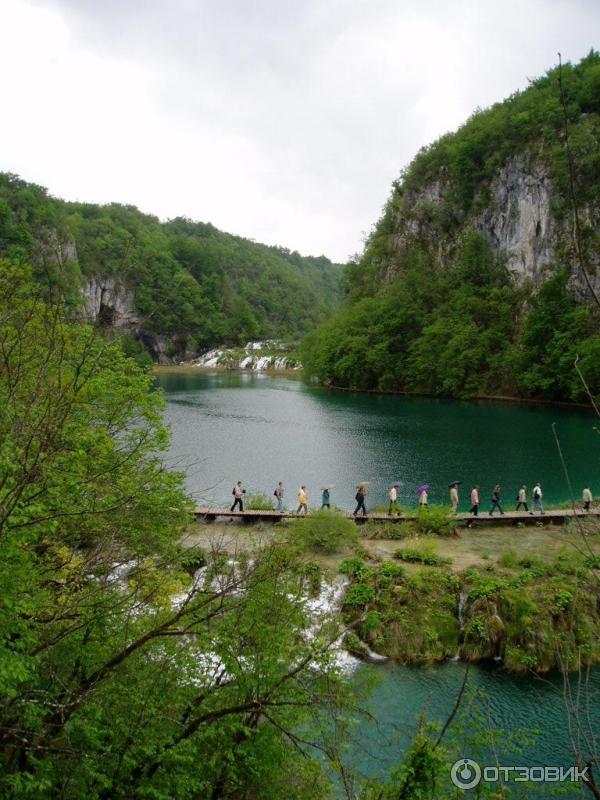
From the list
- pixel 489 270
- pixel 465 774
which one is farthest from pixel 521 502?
pixel 489 270

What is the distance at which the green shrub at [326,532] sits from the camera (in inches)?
691

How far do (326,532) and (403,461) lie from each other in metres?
14.5

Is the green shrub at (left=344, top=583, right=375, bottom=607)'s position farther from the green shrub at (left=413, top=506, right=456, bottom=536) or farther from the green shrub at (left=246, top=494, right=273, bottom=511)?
the green shrub at (left=246, top=494, right=273, bottom=511)

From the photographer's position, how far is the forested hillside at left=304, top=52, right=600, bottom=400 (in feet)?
192

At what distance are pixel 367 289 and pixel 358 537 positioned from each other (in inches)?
2941

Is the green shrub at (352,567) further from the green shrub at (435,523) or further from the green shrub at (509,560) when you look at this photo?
the green shrub at (435,523)

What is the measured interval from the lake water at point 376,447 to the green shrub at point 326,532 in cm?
340

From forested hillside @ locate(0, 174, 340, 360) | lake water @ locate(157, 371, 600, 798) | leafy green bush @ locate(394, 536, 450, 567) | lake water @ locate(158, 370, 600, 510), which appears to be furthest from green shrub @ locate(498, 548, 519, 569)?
forested hillside @ locate(0, 174, 340, 360)

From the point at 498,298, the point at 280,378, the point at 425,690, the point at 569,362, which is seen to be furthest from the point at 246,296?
the point at 425,690

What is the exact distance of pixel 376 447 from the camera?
3516 centimetres

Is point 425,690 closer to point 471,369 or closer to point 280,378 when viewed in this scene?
point 471,369

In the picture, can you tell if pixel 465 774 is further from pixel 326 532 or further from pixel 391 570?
pixel 326 532

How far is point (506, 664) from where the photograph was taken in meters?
13.1

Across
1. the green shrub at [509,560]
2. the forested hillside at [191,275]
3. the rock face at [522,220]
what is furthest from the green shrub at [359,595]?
the forested hillside at [191,275]
